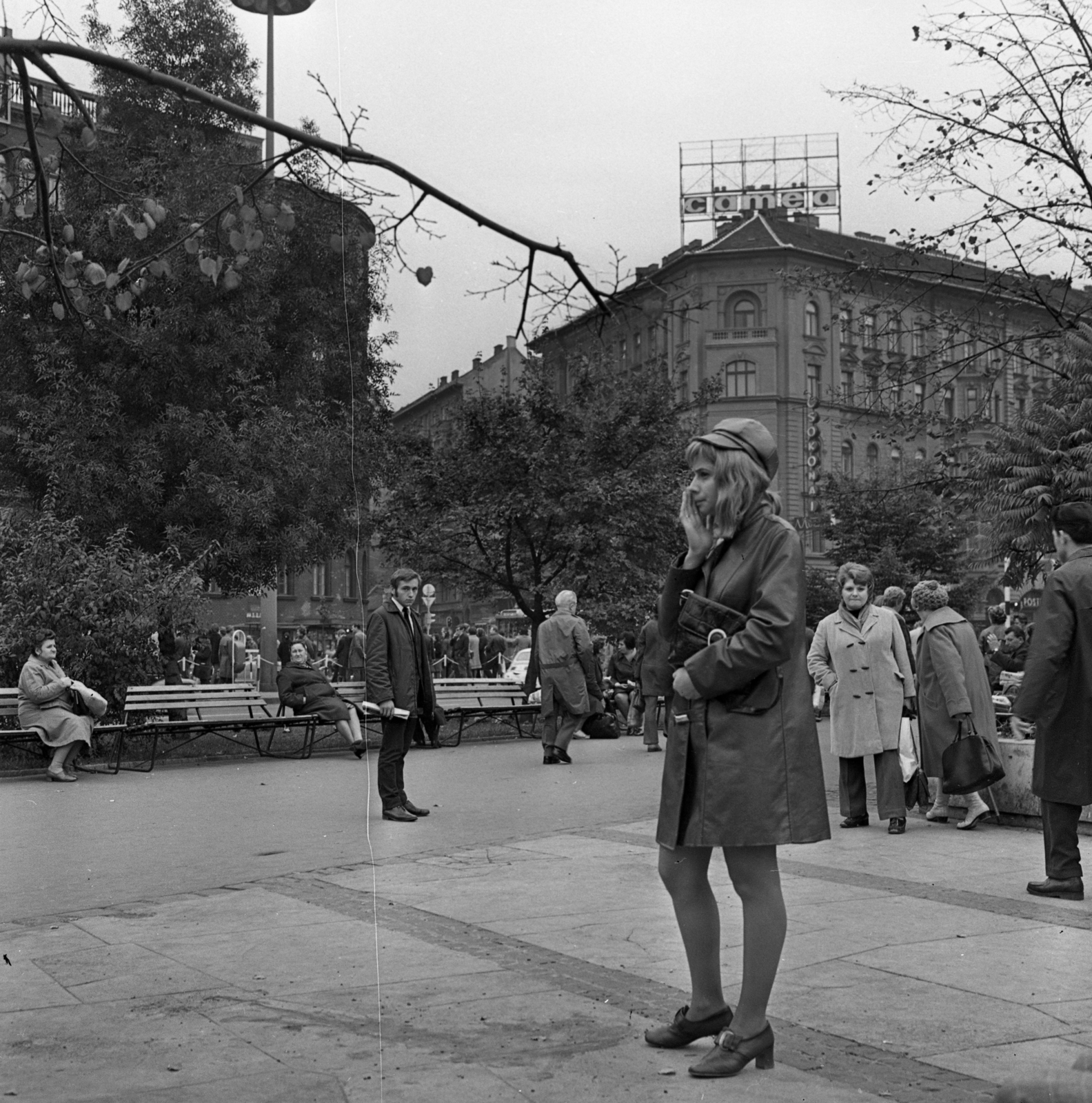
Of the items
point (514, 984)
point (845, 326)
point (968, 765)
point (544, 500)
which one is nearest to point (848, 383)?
point (845, 326)

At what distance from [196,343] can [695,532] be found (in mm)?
11730

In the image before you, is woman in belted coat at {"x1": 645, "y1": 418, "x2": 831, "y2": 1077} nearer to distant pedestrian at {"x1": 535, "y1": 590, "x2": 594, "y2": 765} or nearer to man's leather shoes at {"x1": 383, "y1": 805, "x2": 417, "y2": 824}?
man's leather shoes at {"x1": 383, "y1": 805, "x2": 417, "y2": 824}

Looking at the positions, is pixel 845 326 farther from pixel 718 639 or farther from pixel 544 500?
pixel 718 639

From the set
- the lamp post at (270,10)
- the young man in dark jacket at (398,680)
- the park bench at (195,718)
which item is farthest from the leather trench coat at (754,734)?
the park bench at (195,718)

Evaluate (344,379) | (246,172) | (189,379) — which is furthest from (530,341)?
(189,379)

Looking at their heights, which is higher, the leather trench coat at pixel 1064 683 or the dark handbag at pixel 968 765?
the leather trench coat at pixel 1064 683

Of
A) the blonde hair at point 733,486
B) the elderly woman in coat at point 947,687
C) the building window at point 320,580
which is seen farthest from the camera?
the elderly woman in coat at point 947,687

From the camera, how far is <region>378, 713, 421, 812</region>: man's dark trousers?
10.4 metres

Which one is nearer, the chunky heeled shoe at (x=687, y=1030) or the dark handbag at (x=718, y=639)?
the dark handbag at (x=718, y=639)

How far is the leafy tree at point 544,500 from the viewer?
12133 millimetres

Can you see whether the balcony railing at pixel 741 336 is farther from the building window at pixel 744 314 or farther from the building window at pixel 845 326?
the building window at pixel 845 326

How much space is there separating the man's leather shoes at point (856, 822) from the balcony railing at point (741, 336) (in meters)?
4.08

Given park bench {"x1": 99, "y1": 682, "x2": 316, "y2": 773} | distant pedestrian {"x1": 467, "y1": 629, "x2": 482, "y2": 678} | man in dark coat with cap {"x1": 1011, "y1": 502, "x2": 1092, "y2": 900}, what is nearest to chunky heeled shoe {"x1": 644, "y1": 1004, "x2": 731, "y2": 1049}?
man in dark coat with cap {"x1": 1011, "y1": 502, "x2": 1092, "y2": 900}

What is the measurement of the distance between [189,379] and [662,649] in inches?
473
